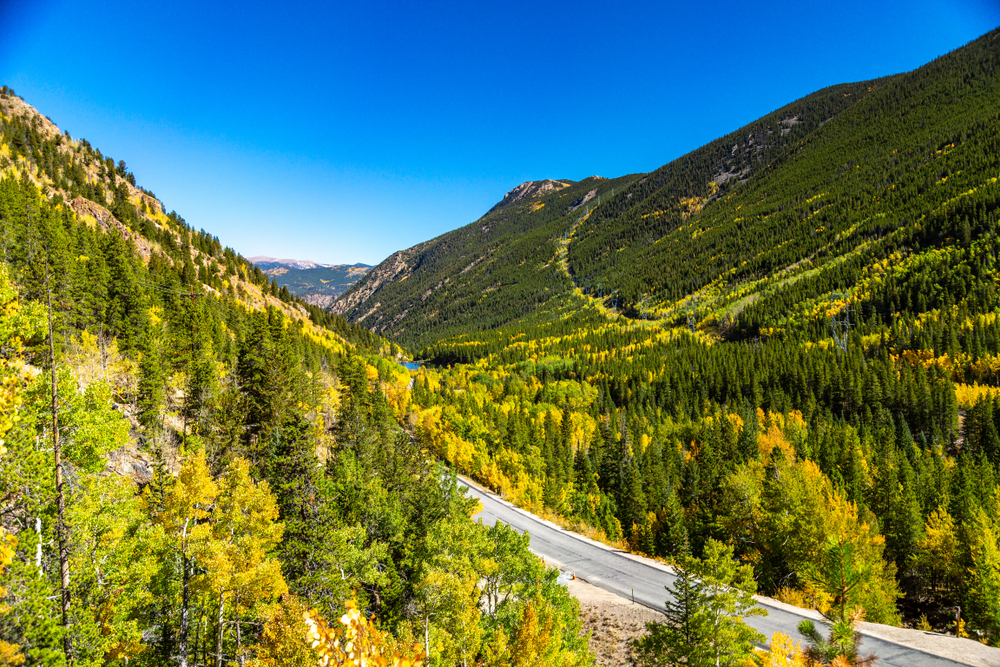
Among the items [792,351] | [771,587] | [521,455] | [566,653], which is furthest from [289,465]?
[792,351]

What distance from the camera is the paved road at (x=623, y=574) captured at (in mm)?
19984

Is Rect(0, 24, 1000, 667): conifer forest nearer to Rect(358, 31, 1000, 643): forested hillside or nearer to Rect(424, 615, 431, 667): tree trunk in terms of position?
Rect(424, 615, 431, 667): tree trunk

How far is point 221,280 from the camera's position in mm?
82938

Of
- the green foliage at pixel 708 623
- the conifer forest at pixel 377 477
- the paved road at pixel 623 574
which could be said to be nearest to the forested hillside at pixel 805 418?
the conifer forest at pixel 377 477

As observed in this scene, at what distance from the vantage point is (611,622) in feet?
90.6

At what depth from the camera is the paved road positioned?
787 inches

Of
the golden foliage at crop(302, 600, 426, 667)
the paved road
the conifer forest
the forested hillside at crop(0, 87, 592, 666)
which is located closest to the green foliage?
the conifer forest

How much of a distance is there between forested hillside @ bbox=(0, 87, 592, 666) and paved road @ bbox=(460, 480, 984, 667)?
8.79 metres

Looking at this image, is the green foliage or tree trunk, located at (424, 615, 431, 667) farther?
tree trunk, located at (424, 615, 431, 667)

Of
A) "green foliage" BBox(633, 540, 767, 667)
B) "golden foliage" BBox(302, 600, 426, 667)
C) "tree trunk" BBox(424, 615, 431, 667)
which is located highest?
"golden foliage" BBox(302, 600, 426, 667)

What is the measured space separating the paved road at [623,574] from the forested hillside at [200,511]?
8785mm

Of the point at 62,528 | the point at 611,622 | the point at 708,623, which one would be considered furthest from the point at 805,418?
the point at 62,528

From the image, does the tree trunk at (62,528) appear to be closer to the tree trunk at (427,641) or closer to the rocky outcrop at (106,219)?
the tree trunk at (427,641)

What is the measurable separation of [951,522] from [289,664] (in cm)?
5756
